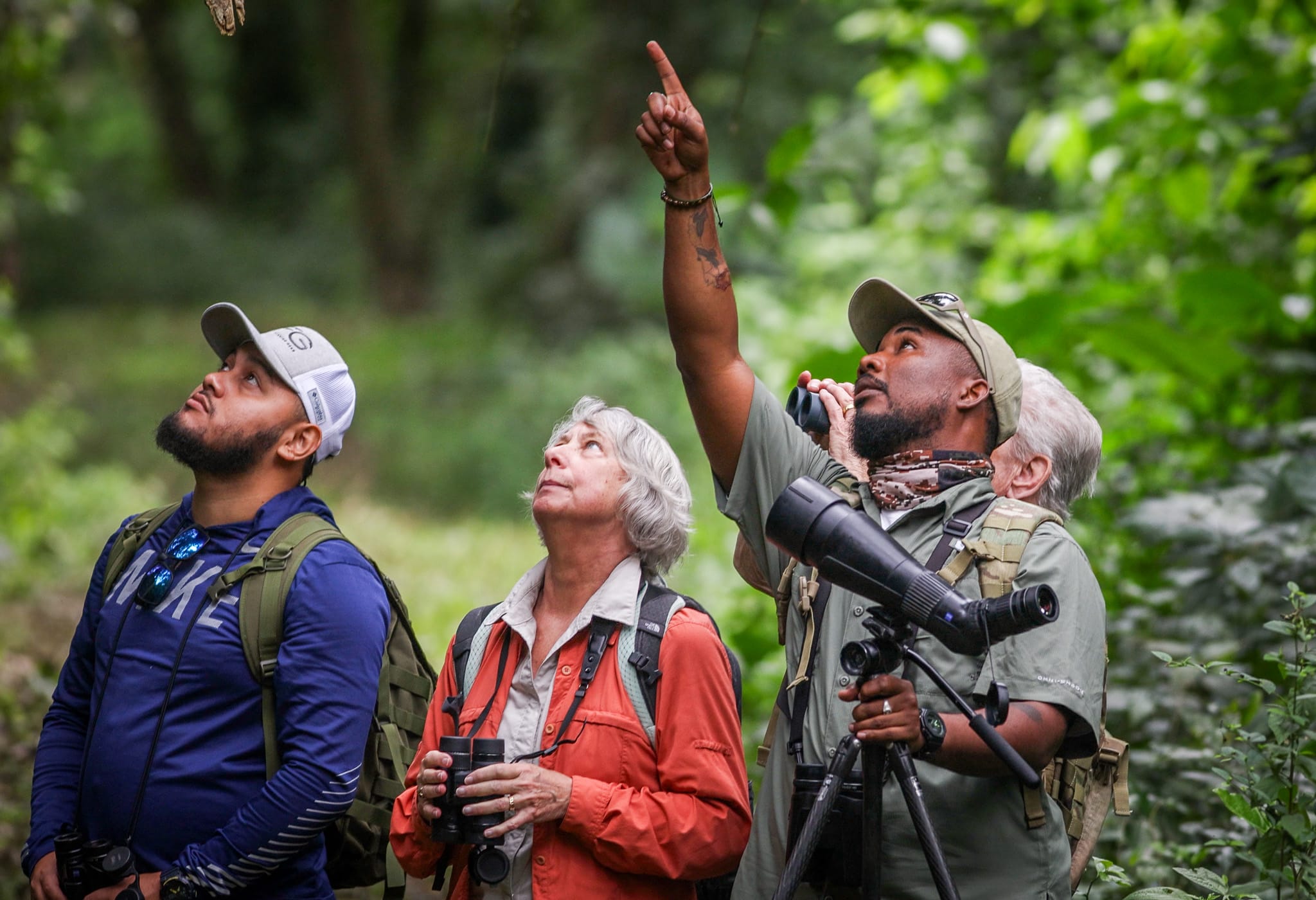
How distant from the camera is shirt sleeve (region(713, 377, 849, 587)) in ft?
8.68

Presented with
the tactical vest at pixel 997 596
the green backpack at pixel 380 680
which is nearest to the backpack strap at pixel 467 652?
the green backpack at pixel 380 680

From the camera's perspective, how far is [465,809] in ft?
8.21

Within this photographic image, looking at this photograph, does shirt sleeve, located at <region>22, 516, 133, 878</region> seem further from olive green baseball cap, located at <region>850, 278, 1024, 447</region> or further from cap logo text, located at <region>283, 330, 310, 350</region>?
olive green baseball cap, located at <region>850, 278, 1024, 447</region>

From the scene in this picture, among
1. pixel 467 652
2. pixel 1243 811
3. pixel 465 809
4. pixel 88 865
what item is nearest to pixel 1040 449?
pixel 1243 811

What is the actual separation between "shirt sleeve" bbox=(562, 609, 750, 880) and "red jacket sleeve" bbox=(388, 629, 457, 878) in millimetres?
345

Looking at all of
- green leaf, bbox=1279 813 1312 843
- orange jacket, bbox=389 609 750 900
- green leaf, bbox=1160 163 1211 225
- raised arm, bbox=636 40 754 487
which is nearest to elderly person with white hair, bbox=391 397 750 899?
orange jacket, bbox=389 609 750 900

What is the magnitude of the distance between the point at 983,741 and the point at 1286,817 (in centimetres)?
111

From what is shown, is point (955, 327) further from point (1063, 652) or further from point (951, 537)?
point (1063, 652)

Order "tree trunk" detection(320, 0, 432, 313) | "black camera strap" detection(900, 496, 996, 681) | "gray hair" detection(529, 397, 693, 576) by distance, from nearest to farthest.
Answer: "black camera strap" detection(900, 496, 996, 681) < "gray hair" detection(529, 397, 693, 576) < "tree trunk" detection(320, 0, 432, 313)

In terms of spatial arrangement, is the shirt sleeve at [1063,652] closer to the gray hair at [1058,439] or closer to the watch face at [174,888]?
the gray hair at [1058,439]

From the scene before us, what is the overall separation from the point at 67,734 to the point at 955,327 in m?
2.30

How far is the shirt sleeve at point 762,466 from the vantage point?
2.65 m

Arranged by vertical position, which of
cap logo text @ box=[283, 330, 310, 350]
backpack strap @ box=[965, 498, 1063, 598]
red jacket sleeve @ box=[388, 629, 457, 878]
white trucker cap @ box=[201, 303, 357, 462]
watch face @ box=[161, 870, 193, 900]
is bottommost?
watch face @ box=[161, 870, 193, 900]

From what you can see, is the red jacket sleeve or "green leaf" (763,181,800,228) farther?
"green leaf" (763,181,800,228)
